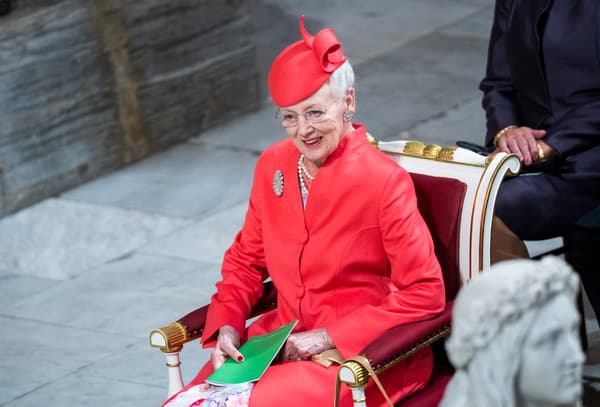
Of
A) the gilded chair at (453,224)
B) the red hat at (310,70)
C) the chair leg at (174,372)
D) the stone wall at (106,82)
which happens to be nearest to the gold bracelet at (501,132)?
the gilded chair at (453,224)

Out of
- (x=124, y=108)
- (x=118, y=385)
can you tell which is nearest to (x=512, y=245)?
(x=118, y=385)

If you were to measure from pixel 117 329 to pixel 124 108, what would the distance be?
228 centimetres

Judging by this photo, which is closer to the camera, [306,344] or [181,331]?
[306,344]

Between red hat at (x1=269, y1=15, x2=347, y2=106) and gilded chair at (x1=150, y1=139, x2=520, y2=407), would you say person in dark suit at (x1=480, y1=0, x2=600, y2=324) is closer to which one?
gilded chair at (x1=150, y1=139, x2=520, y2=407)

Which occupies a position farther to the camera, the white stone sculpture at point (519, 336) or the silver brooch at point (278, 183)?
the silver brooch at point (278, 183)

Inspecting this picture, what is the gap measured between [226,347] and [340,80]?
0.84 meters

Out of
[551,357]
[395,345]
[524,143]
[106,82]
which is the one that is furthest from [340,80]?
[106,82]

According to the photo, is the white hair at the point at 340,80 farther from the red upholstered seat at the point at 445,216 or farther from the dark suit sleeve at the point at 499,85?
the dark suit sleeve at the point at 499,85

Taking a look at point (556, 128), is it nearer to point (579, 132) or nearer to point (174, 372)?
point (579, 132)

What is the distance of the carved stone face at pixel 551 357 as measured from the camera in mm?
2428

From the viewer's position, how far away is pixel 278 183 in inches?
154

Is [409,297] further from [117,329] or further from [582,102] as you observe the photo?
[117,329]

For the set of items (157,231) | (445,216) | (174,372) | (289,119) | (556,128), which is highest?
(289,119)

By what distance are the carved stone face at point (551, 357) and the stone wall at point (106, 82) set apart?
5087 millimetres
